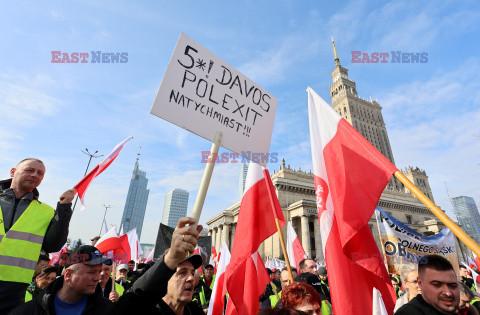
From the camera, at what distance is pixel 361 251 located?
3109mm

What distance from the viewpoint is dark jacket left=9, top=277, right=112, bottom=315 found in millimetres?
2287

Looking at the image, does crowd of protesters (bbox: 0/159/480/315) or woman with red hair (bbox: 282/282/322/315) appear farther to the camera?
woman with red hair (bbox: 282/282/322/315)

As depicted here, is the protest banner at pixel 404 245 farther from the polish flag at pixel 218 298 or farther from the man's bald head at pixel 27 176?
the man's bald head at pixel 27 176

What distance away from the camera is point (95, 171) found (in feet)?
15.1

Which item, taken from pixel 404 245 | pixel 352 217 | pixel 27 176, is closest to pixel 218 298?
pixel 352 217

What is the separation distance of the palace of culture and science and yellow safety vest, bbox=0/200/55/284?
74.9 feet

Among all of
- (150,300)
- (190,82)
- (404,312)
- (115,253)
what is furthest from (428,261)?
(115,253)

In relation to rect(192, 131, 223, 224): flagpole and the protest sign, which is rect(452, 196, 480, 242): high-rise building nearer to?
the protest sign

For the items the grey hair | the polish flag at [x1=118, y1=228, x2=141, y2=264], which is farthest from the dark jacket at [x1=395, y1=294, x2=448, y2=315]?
the polish flag at [x1=118, y1=228, x2=141, y2=264]

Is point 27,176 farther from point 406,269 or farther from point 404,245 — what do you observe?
point 404,245

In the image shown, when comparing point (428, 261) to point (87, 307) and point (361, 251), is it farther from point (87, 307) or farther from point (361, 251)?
point (87, 307)

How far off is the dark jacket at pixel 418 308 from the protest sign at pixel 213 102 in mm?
1940

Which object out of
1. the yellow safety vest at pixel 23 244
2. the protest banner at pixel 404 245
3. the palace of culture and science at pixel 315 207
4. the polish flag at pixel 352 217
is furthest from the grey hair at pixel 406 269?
the palace of culture and science at pixel 315 207

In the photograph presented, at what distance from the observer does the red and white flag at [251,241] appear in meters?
4.19
